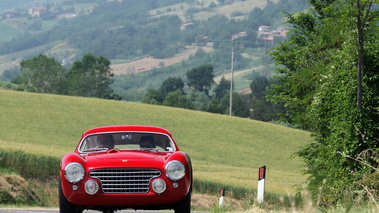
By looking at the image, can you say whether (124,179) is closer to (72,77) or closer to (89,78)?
(89,78)

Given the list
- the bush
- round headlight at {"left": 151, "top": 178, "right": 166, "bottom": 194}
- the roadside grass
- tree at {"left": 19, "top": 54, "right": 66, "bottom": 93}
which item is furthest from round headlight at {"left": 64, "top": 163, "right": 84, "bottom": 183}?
tree at {"left": 19, "top": 54, "right": 66, "bottom": 93}

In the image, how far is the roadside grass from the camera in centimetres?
4669

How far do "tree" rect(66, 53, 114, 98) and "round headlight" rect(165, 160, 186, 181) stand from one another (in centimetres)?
13449

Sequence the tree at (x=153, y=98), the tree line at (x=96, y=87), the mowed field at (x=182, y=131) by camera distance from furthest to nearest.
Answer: the tree at (x=153, y=98) < the tree line at (x=96, y=87) < the mowed field at (x=182, y=131)

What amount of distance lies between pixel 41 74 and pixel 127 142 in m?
146

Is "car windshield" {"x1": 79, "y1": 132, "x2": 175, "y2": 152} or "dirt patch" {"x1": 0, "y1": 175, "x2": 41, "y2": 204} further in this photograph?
"dirt patch" {"x1": 0, "y1": 175, "x2": 41, "y2": 204}

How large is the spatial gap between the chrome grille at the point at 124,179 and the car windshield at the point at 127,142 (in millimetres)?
1458

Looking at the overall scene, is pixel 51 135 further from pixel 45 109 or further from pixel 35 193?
pixel 35 193

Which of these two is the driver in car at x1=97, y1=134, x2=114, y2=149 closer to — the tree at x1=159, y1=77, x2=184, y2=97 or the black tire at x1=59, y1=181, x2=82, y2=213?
the black tire at x1=59, y1=181, x2=82, y2=213

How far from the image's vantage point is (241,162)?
50250 mm

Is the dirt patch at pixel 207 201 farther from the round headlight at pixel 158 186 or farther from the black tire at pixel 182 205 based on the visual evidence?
the round headlight at pixel 158 186

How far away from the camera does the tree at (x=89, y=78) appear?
143 metres

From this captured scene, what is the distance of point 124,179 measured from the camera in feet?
26.9

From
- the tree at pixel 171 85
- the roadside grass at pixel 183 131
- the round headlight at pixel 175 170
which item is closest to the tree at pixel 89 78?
the tree at pixel 171 85
